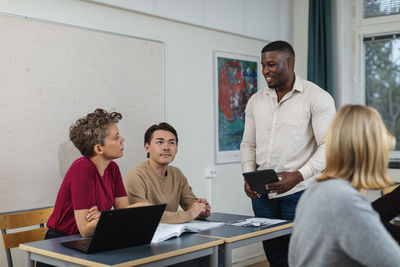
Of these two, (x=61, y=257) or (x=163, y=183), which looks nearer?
(x=61, y=257)

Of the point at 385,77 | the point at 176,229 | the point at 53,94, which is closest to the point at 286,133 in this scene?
the point at 176,229

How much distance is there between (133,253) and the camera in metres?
1.94

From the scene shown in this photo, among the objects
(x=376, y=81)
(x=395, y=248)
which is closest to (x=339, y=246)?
(x=395, y=248)

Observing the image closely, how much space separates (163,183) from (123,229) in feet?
2.88

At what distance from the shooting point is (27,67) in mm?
2951

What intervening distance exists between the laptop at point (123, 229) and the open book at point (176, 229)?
85 mm

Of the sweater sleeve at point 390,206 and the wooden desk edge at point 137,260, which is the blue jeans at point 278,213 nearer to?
the sweater sleeve at point 390,206

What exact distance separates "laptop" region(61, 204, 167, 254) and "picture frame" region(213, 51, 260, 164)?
2.25 m

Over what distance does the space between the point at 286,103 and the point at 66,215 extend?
1442 mm

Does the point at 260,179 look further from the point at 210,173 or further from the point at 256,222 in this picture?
the point at 210,173

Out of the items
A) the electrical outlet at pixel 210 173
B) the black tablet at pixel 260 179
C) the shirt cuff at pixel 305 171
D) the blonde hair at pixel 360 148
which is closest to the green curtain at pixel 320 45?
the electrical outlet at pixel 210 173

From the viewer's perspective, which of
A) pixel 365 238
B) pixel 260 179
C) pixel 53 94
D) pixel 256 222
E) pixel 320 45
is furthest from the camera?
pixel 320 45

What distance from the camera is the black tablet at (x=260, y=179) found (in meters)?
2.65

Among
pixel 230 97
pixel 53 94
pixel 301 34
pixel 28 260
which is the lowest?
pixel 28 260
